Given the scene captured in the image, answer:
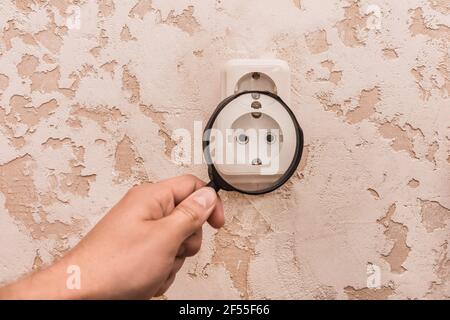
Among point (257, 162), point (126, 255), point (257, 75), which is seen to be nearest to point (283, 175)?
point (257, 162)

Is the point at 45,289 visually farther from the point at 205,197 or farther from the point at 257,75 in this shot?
the point at 257,75

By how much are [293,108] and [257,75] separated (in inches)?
3.0

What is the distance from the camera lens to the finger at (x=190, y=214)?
59 centimetres

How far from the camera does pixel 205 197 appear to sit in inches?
25.1

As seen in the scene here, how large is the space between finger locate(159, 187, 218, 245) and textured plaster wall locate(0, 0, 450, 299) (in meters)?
0.12

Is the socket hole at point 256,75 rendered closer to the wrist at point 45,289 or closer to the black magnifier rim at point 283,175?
the black magnifier rim at point 283,175

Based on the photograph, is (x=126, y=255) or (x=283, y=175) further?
(x=283, y=175)

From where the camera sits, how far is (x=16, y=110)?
76cm

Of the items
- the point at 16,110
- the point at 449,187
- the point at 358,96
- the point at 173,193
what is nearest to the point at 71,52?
the point at 16,110

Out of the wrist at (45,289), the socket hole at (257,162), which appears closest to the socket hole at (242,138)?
the socket hole at (257,162)

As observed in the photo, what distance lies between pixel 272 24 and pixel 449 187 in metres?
0.37

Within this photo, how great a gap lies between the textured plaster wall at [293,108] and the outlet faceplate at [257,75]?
0.07 ft

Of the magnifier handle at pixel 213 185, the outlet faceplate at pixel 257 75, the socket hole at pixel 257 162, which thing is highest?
the outlet faceplate at pixel 257 75
